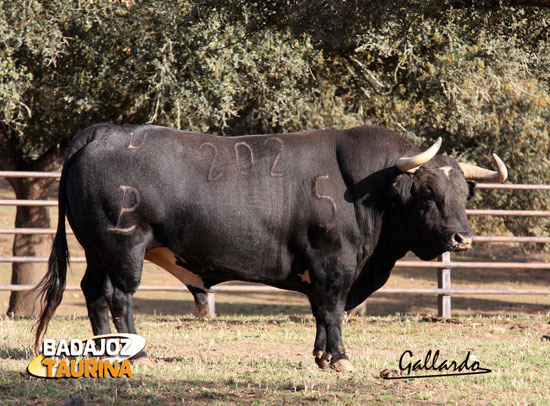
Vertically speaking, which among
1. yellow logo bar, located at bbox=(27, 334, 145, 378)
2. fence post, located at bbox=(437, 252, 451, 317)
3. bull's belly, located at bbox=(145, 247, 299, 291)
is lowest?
fence post, located at bbox=(437, 252, 451, 317)

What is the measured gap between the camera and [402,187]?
6191 mm

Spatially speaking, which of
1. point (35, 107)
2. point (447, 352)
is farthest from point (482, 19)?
Answer: point (35, 107)

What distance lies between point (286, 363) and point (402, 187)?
1.69 metres

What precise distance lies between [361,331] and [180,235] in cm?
355

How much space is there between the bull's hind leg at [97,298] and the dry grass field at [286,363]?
19.9 inches

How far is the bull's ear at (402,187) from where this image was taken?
6180 millimetres

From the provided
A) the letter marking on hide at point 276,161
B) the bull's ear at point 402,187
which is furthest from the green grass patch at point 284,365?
the letter marking on hide at point 276,161

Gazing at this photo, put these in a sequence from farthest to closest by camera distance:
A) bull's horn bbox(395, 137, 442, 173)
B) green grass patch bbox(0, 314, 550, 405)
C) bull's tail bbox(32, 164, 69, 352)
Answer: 1. bull's tail bbox(32, 164, 69, 352)
2. bull's horn bbox(395, 137, 442, 173)
3. green grass patch bbox(0, 314, 550, 405)

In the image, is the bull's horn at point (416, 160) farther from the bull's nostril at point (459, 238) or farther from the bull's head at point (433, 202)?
the bull's nostril at point (459, 238)

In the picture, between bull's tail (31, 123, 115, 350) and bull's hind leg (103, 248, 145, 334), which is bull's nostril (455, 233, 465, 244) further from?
bull's tail (31, 123, 115, 350)

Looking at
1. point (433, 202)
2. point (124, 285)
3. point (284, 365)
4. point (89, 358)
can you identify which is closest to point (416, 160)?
point (433, 202)

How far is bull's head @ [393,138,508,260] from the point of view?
607 centimetres
